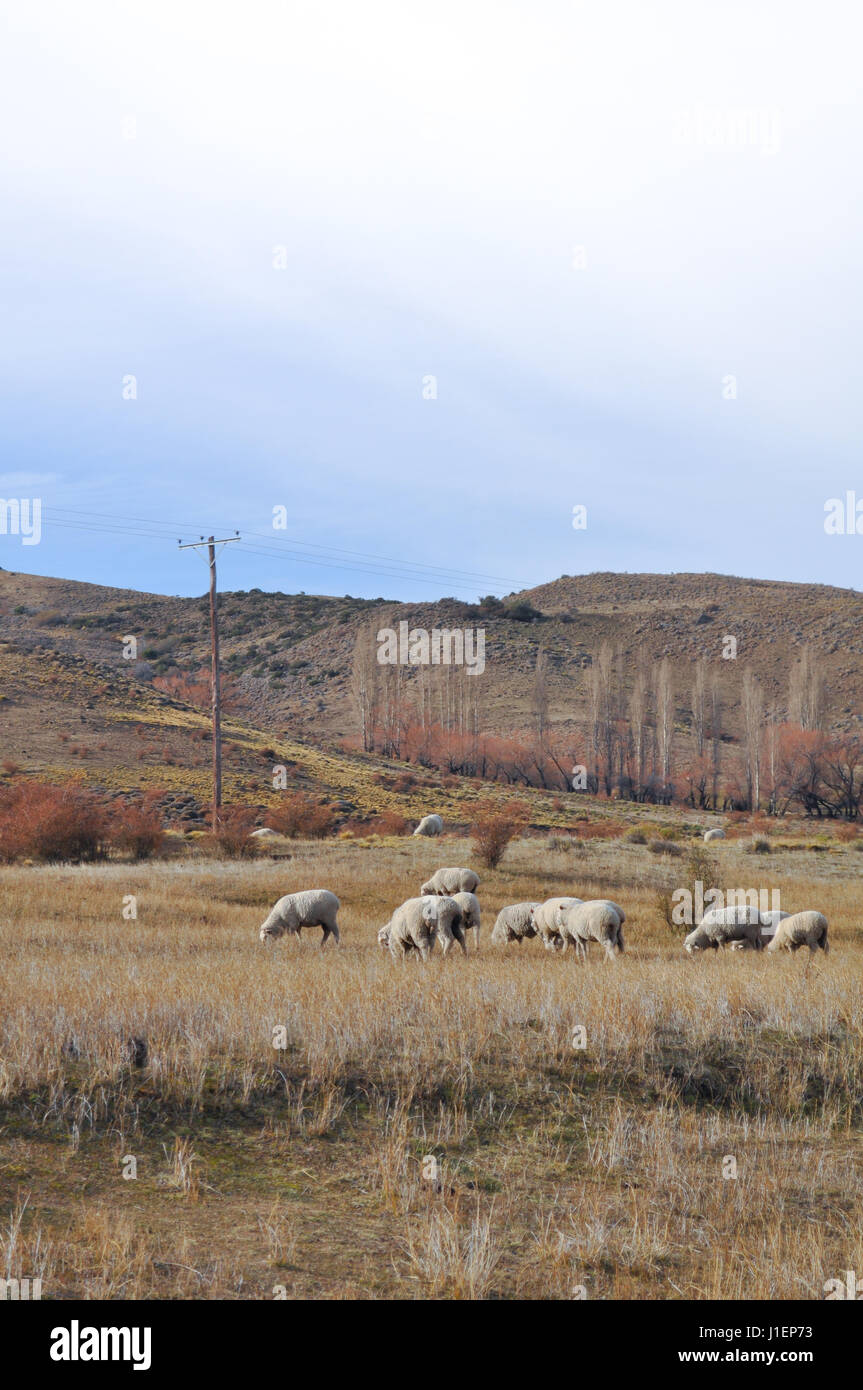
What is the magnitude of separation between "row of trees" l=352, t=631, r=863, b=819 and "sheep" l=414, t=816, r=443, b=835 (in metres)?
30.6

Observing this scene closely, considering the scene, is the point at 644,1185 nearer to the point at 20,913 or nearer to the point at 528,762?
the point at 20,913

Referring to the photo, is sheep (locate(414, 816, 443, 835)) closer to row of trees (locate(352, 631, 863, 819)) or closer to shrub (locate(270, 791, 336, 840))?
shrub (locate(270, 791, 336, 840))

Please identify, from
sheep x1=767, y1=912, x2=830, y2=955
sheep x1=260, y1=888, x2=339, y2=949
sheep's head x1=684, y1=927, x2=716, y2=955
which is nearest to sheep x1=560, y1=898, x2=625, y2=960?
sheep's head x1=684, y1=927, x2=716, y2=955

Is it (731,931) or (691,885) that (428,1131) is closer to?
(731,931)

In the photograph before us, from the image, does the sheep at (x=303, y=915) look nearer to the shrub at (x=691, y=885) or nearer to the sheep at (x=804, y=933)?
the shrub at (x=691, y=885)

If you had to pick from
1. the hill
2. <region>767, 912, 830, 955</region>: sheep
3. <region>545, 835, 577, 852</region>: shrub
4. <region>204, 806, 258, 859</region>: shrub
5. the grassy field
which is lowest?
<region>545, 835, 577, 852</region>: shrub

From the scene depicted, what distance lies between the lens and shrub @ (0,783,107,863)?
129ft

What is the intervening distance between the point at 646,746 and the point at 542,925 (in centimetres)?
8086

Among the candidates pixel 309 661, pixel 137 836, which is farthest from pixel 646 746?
pixel 137 836

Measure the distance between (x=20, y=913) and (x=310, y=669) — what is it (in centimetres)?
10619

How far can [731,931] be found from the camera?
2067cm

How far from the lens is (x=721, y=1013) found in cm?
1073

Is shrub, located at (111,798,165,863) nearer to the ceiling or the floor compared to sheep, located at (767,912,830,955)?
nearer to the floor

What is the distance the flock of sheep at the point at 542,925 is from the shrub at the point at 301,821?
27.5m
